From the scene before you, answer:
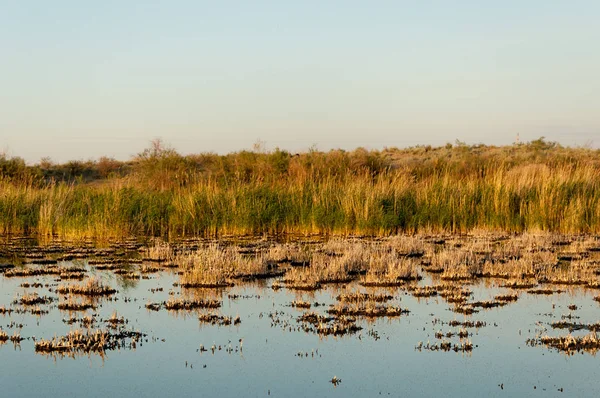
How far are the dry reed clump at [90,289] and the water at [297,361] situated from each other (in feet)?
4.07

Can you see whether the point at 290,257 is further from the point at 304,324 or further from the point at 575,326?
the point at 575,326

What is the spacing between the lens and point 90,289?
1150cm

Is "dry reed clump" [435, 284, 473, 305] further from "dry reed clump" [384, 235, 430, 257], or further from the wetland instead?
"dry reed clump" [384, 235, 430, 257]

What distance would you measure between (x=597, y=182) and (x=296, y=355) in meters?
19.3

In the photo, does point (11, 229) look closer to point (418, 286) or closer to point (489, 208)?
point (489, 208)

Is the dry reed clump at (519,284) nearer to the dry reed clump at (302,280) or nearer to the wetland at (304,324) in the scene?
the wetland at (304,324)

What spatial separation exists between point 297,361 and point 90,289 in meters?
4.98

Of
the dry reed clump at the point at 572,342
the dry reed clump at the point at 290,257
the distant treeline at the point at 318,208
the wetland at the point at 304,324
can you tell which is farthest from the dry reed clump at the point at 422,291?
the distant treeline at the point at 318,208

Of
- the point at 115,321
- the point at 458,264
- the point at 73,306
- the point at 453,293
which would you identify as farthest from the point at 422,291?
the point at 73,306

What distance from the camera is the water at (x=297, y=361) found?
672cm

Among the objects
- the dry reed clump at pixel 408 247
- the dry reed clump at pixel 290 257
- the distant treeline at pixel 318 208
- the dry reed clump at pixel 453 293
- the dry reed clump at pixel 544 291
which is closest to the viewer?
the dry reed clump at pixel 453 293

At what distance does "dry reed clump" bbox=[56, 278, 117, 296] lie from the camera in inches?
451

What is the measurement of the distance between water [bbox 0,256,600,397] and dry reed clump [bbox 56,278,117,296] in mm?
1240

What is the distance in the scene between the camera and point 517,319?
31.3 feet
